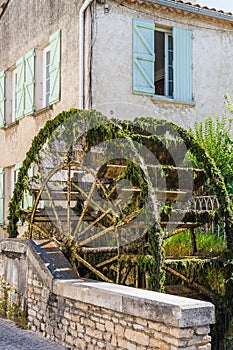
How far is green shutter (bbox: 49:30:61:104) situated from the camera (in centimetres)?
1039

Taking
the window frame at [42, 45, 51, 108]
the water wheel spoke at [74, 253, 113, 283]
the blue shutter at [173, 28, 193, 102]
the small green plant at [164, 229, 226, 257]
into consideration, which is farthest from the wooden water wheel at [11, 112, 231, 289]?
the window frame at [42, 45, 51, 108]

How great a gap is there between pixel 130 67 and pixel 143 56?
1.09 ft

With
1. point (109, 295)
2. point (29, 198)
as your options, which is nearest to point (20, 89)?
point (29, 198)

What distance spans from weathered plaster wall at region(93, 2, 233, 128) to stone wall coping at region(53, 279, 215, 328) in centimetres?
442

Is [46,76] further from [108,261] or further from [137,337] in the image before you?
[137,337]

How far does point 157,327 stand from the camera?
190 inches

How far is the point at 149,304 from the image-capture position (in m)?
4.89

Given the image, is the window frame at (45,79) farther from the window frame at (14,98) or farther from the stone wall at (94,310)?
the stone wall at (94,310)

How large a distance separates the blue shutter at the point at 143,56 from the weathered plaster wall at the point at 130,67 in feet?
0.34

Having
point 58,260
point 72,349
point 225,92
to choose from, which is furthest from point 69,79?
point 72,349

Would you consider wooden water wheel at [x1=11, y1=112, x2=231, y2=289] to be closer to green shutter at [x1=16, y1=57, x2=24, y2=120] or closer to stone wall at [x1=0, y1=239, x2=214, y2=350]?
stone wall at [x1=0, y1=239, x2=214, y2=350]

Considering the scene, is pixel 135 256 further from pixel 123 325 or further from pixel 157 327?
pixel 157 327

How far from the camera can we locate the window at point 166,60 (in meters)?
9.92

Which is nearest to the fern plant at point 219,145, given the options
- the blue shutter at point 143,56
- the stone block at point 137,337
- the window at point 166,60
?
the window at point 166,60
